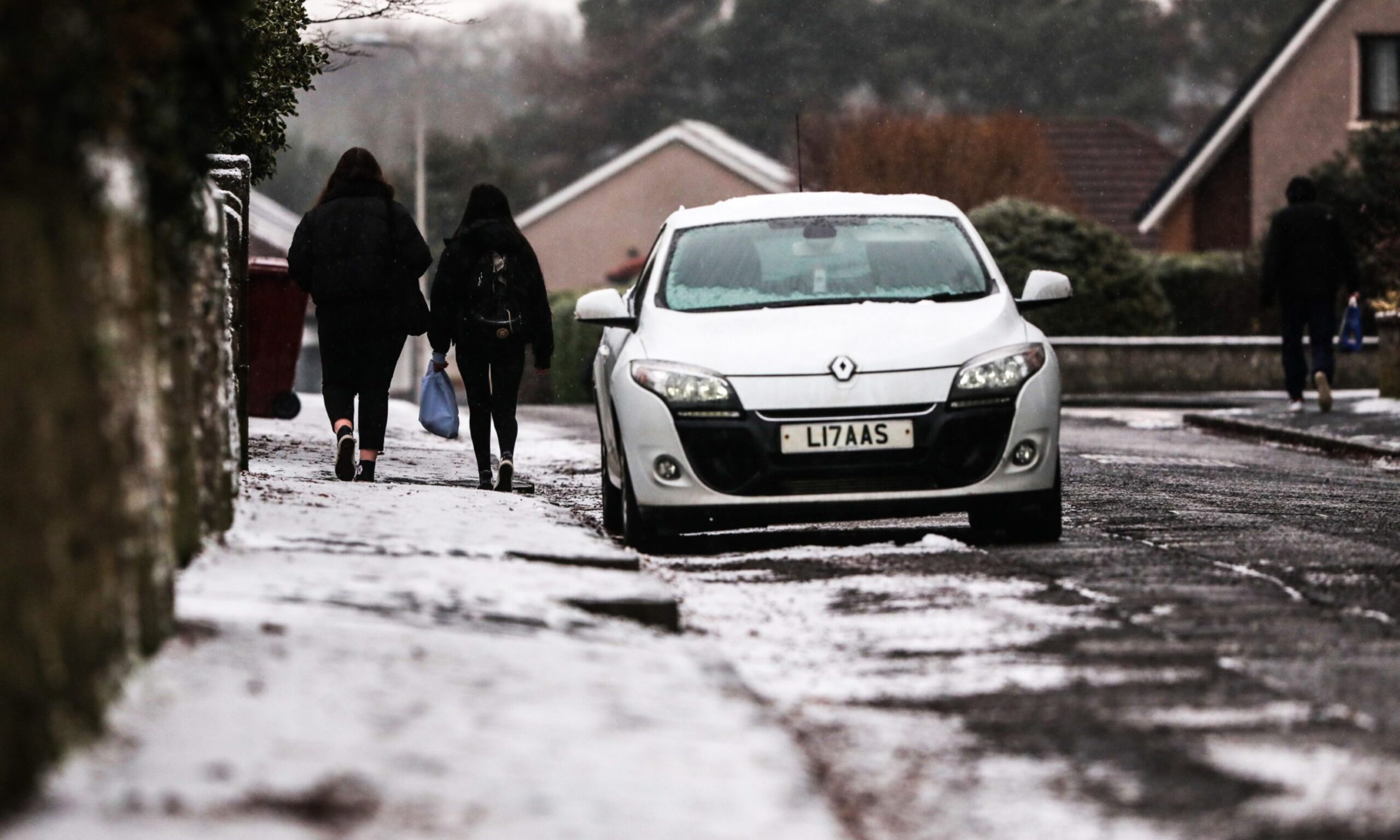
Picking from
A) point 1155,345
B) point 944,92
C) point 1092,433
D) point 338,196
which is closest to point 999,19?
point 944,92

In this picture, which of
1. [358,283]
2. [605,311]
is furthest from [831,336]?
[358,283]

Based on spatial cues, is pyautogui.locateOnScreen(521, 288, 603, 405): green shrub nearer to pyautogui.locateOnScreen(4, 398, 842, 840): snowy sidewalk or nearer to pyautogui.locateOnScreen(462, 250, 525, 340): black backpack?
pyautogui.locateOnScreen(462, 250, 525, 340): black backpack

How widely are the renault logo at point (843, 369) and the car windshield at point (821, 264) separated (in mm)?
806

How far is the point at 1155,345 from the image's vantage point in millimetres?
31750

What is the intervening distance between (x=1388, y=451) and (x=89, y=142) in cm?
1319

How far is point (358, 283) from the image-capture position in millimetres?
12844

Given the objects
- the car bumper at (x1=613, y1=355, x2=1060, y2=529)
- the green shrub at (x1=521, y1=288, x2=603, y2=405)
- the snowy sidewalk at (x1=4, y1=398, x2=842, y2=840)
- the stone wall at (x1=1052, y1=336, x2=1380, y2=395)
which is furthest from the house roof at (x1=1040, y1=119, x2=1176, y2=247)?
the snowy sidewalk at (x1=4, y1=398, x2=842, y2=840)

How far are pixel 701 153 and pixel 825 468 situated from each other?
5475cm

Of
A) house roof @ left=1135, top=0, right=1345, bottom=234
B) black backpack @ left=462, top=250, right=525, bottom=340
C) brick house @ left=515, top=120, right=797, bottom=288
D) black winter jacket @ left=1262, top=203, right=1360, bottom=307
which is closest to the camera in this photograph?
black backpack @ left=462, top=250, right=525, bottom=340

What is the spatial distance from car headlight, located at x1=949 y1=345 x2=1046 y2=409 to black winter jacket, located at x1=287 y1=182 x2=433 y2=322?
3883 millimetres

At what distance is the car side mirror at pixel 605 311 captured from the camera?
1080 centimetres

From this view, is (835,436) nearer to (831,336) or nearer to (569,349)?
(831,336)

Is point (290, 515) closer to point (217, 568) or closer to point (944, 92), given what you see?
point (217, 568)

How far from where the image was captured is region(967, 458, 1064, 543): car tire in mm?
10008
